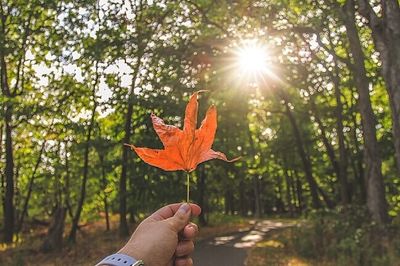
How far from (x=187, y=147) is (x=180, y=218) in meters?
0.33

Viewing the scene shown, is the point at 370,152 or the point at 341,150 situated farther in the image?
the point at 341,150

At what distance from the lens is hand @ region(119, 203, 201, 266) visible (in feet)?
6.97

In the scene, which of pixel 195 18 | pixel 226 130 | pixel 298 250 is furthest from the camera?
pixel 226 130

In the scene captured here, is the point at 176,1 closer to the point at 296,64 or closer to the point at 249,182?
the point at 296,64

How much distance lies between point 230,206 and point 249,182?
3702mm

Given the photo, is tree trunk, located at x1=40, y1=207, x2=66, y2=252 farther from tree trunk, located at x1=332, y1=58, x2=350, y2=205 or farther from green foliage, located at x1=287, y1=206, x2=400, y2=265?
tree trunk, located at x1=332, y1=58, x2=350, y2=205

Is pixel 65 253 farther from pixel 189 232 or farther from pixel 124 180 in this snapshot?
pixel 189 232

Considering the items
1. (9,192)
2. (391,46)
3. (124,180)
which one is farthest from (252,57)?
(9,192)

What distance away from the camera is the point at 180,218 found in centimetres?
218

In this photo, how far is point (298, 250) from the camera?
679 inches

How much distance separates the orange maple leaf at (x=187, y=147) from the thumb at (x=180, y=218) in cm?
18

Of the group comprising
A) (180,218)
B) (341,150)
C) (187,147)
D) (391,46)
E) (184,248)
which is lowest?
(184,248)

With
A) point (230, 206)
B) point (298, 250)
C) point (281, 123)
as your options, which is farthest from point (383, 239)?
point (230, 206)

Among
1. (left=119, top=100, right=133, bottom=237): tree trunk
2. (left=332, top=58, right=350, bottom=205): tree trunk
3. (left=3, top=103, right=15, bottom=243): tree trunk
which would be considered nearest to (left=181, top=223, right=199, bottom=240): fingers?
(left=332, top=58, right=350, bottom=205): tree trunk
